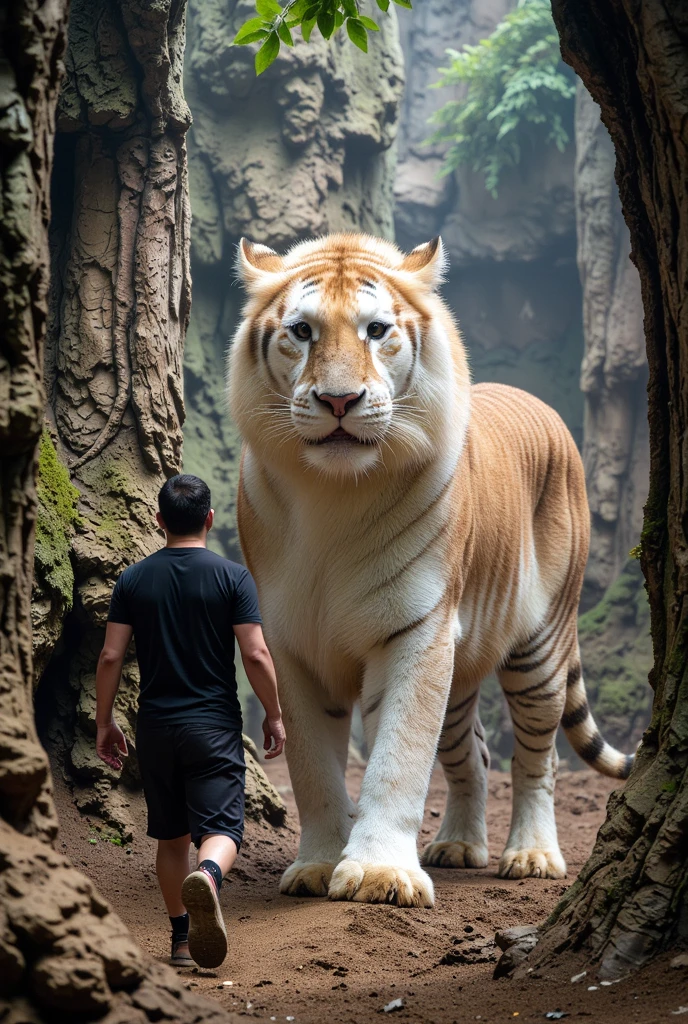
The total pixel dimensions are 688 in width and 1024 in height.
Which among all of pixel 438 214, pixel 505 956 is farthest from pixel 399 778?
pixel 438 214

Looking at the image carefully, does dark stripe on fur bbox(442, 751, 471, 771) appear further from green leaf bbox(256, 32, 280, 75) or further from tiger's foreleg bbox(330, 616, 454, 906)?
green leaf bbox(256, 32, 280, 75)

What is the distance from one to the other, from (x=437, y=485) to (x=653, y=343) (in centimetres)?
133

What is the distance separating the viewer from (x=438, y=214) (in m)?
16.2

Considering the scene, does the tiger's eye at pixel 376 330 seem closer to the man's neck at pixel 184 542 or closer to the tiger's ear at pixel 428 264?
the tiger's ear at pixel 428 264

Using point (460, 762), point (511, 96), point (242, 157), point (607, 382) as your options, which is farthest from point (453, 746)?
point (511, 96)

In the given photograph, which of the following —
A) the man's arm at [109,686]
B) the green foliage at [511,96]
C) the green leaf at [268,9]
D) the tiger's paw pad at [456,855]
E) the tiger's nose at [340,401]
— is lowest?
the tiger's paw pad at [456,855]

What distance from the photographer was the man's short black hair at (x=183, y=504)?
11.2 ft

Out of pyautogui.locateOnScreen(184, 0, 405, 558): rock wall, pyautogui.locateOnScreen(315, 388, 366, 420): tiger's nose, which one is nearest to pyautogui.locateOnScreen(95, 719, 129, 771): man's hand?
pyautogui.locateOnScreen(315, 388, 366, 420): tiger's nose

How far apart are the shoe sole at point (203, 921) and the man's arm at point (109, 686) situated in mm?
691

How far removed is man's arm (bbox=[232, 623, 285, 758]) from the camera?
3.33m

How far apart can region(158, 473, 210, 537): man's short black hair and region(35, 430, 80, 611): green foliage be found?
0.86 m

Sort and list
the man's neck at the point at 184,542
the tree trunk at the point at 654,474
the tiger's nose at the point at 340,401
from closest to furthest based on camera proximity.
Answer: the tree trunk at the point at 654,474 < the man's neck at the point at 184,542 < the tiger's nose at the point at 340,401

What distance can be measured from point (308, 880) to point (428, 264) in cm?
250

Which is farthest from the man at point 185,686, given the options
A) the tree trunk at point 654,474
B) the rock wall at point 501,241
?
the rock wall at point 501,241
